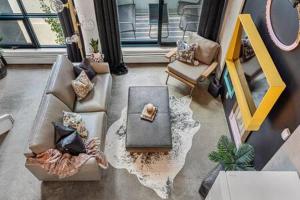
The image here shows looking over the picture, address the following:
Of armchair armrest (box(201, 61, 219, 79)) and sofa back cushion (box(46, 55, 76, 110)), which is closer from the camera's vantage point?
sofa back cushion (box(46, 55, 76, 110))

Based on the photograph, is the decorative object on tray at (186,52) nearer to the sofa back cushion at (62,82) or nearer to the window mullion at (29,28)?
the sofa back cushion at (62,82)

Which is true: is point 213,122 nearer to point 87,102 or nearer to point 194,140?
point 194,140

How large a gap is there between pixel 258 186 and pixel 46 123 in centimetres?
245

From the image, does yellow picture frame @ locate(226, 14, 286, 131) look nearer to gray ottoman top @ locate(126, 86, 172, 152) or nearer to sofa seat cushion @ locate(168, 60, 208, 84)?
sofa seat cushion @ locate(168, 60, 208, 84)

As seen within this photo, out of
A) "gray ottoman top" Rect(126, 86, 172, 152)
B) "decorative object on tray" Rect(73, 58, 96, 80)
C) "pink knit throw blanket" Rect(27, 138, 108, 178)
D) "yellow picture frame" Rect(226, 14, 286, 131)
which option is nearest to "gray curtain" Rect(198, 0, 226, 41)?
"yellow picture frame" Rect(226, 14, 286, 131)

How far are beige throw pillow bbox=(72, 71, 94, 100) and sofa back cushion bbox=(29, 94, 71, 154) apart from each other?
0.36 metres

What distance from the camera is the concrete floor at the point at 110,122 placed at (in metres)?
3.20

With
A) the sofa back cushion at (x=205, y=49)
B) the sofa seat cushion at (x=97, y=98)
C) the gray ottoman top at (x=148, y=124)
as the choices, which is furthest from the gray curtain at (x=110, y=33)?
the sofa back cushion at (x=205, y=49)

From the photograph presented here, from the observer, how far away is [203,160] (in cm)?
354

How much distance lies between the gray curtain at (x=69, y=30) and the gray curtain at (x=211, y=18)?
7.61 ft

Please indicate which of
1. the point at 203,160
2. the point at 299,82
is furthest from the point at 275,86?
the point at 203,160

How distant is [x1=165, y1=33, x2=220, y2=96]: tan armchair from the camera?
13.7 ft

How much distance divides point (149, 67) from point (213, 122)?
1.80 m

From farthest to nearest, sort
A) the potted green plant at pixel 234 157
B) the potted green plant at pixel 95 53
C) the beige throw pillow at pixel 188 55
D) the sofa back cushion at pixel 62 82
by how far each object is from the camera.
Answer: the beige throw pillow at pixel 188 55 < the potted green plant at pixel 95 53 < the sofa back cushion at pixel 62 82 < the potted green plant at pixel 234 157
